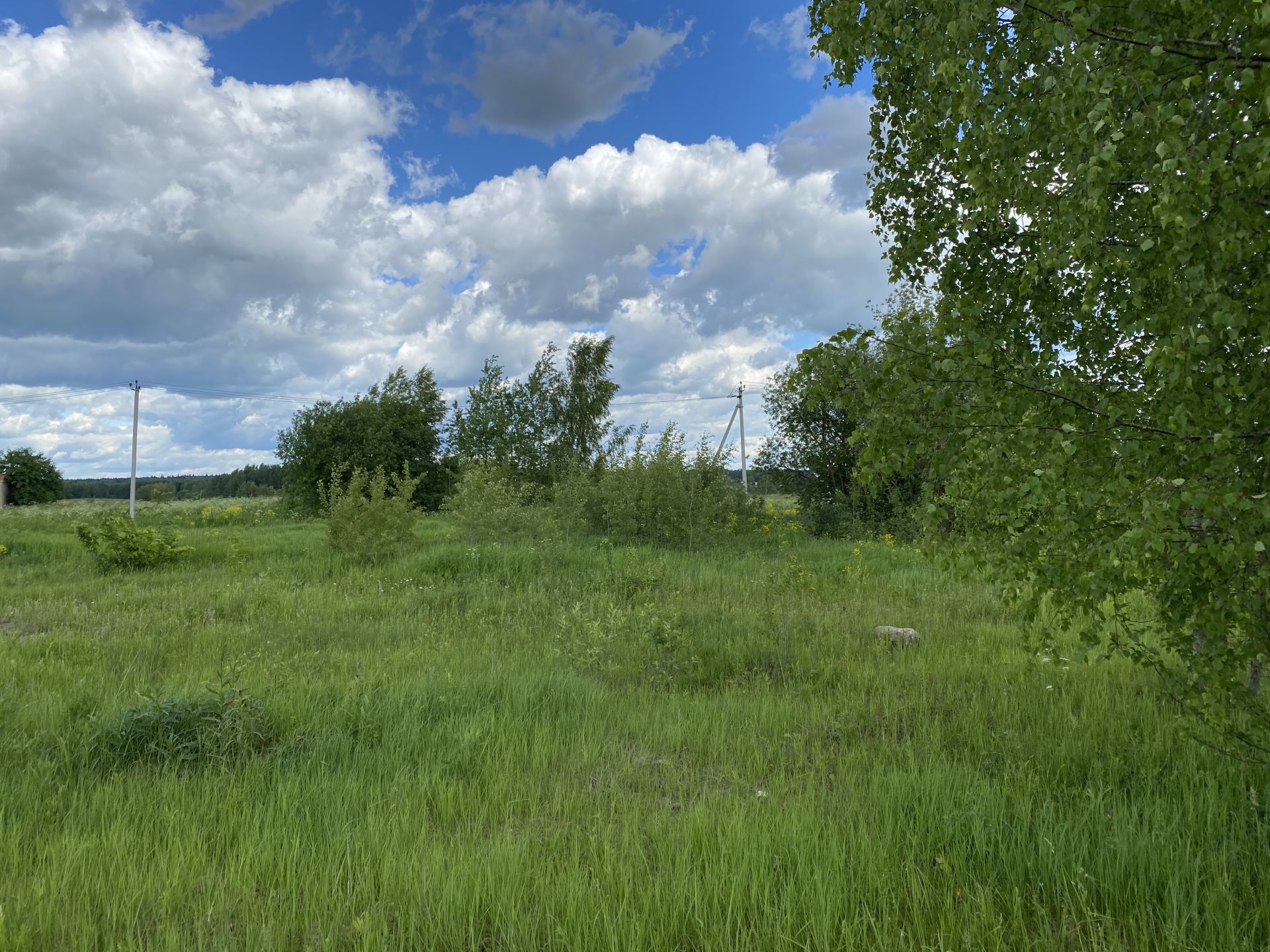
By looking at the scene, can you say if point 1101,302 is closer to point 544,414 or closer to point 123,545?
point 123,545

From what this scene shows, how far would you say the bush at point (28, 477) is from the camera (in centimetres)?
6456

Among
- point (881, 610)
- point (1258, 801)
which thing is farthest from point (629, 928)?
point (881, 610)

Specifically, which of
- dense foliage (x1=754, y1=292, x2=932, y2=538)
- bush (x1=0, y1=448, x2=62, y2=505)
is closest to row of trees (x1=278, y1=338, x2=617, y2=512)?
dense foliage (x1=754, y1=292, x2=932, y2=538)

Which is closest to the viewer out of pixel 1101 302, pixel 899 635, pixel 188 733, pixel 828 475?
pixel 1101 302

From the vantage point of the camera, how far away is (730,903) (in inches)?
115

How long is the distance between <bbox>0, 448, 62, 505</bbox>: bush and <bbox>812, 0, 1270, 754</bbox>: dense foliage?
80939 mm

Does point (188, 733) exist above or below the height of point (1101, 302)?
below

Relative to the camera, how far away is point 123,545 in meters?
13.4

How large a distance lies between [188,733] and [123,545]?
10.8m

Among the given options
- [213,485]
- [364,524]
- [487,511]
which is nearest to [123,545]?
[364,524]

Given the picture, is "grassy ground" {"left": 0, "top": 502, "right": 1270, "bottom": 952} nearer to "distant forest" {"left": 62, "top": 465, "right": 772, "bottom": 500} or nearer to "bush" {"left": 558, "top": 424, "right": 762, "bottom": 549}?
"bush" {"left": 558, "top": 424, "right": 762, "bottom": 549}

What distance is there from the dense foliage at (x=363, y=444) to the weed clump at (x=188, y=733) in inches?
950

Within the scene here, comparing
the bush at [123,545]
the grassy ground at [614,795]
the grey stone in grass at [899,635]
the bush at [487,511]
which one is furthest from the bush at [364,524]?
the grey stone in grass at [899,635]

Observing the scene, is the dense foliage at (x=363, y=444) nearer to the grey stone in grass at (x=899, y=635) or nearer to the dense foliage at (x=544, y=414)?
the dense foliage at (x=544, y=414)
